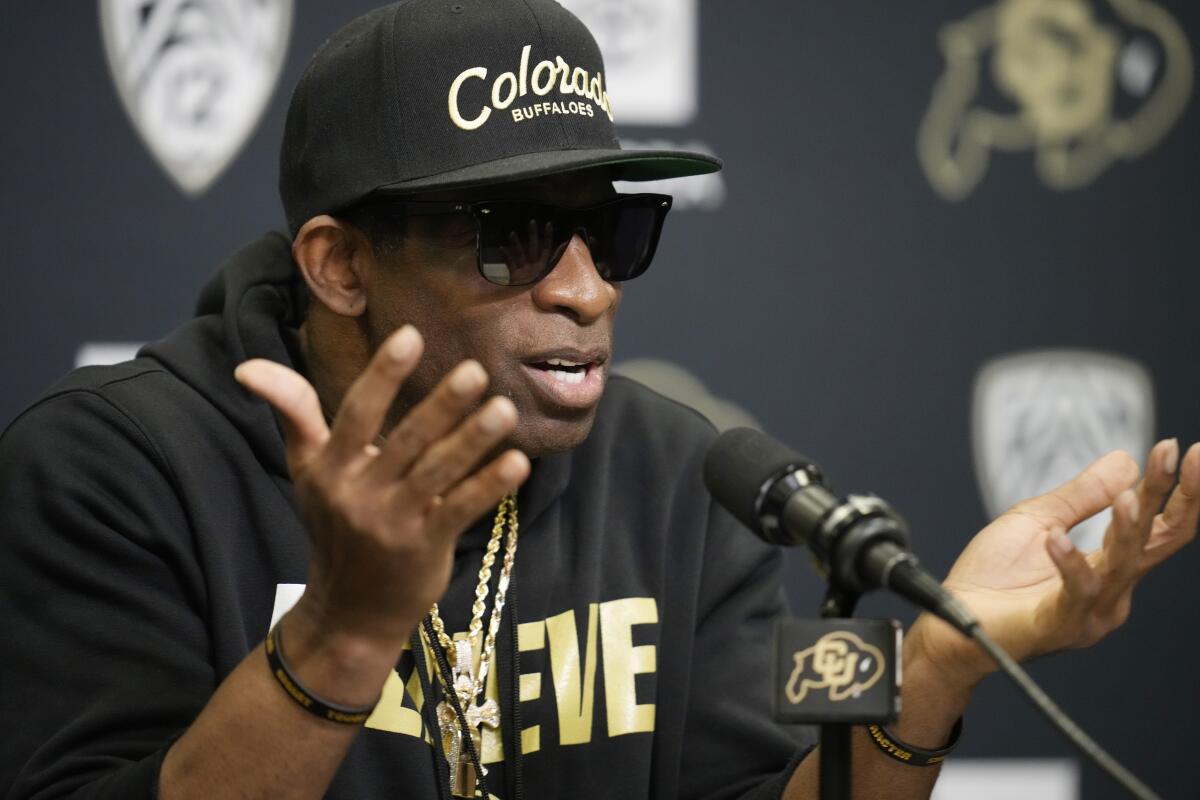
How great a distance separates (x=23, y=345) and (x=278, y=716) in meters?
1.31

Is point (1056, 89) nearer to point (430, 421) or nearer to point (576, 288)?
point (576, 288)

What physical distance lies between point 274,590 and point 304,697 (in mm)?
469

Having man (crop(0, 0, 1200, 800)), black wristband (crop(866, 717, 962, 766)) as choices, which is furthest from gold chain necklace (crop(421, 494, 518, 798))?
black wristband (crop(866, 717, 962, 766))

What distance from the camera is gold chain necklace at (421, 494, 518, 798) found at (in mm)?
1530

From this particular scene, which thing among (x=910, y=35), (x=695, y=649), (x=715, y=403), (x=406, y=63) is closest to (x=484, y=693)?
(x=695, y=649)

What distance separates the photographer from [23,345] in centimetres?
215

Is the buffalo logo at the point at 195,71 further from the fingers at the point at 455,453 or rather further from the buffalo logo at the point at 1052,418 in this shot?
the fingers at the point at 455,453

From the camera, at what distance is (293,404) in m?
0.98

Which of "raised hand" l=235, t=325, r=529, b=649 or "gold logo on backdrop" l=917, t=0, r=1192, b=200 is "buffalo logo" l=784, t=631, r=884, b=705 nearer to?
"raised hand" l=235, t=325, r=529, b=649

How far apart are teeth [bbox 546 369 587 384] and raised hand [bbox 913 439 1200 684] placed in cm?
44

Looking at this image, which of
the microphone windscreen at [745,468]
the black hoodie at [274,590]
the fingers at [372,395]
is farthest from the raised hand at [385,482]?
the black hoodie at [274,590]

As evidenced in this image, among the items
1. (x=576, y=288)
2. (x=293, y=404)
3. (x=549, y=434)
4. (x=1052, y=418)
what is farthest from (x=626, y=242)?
(x=1052, y=418)

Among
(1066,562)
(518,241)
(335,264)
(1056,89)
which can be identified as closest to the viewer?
(1066,562)

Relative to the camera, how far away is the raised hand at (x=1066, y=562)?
1.17 meters
